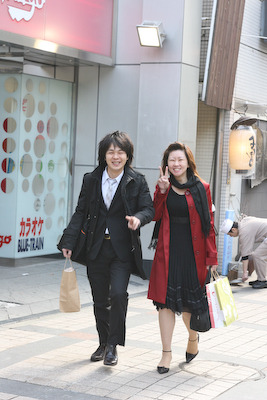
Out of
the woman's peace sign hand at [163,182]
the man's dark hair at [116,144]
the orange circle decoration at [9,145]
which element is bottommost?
the woman's peace sign hand at [163,182]

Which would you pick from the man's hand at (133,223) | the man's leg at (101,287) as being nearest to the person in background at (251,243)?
the man's leg at (101,287)

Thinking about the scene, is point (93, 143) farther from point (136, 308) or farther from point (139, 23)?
point (136, 308)

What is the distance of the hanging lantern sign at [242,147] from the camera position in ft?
39.1

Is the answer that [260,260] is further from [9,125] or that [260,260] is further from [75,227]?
[75,227]

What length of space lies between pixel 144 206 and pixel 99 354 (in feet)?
4.28

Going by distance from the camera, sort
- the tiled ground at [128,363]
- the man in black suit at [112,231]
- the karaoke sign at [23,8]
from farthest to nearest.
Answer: the karaoke sign at [23,8] < the man in black suit at [112,231] < the tiled ground at [128,363]

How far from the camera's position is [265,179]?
566 inches

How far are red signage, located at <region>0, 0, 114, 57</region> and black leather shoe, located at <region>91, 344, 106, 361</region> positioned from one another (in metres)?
4.83

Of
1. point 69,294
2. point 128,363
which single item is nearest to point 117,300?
point 69,294

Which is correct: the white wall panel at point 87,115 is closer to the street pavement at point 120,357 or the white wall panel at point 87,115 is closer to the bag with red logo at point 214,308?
the street pavement at point 120,357

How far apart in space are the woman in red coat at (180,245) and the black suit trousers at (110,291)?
0.30 meters

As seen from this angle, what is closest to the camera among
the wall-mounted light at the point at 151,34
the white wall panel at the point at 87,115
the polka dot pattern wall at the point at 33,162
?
the wall-mounted light at the point at 151,34

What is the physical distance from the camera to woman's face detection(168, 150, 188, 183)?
600 centimetres

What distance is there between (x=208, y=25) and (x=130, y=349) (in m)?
6.65
